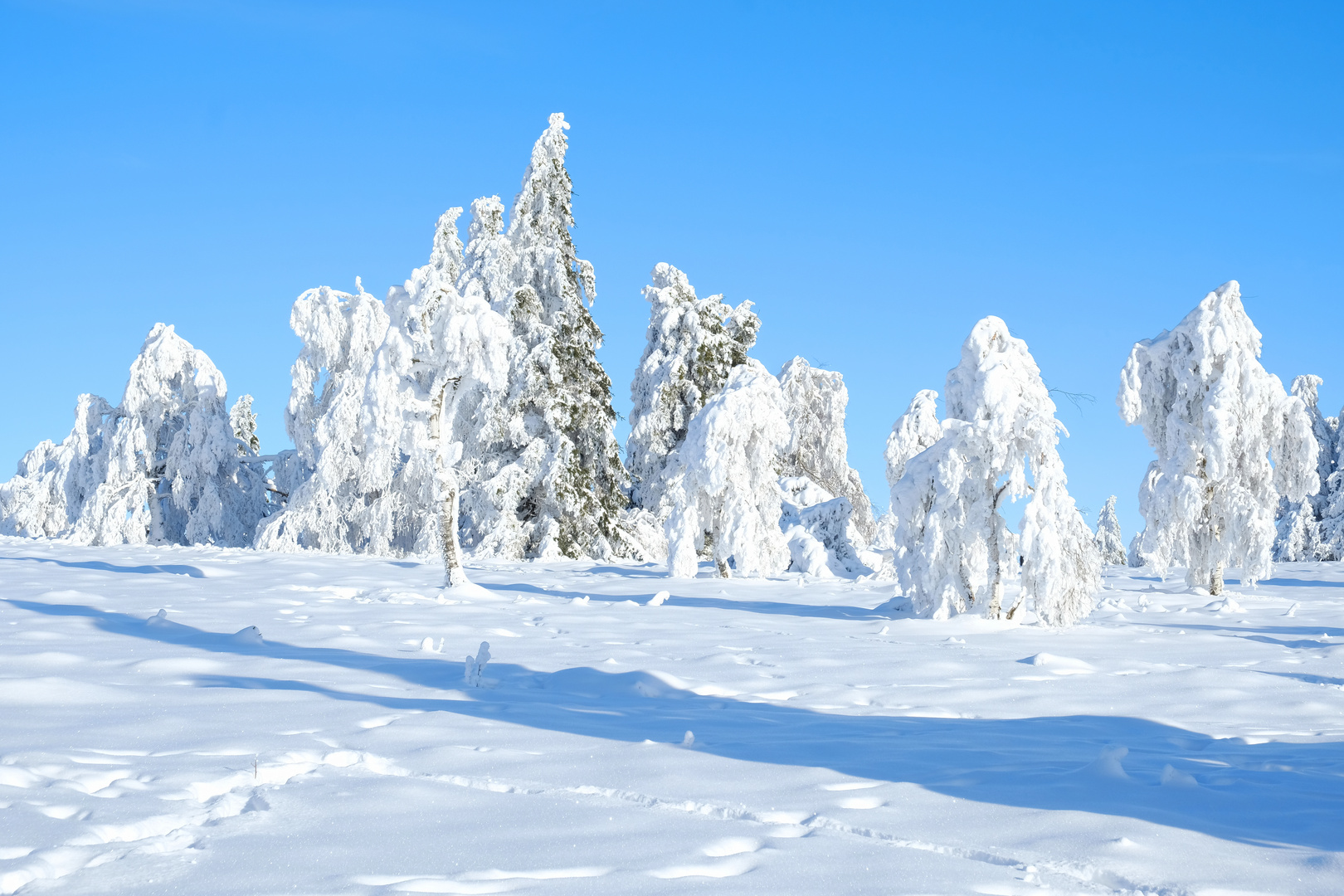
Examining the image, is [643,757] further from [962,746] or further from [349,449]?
[349,449]

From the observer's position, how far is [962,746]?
18.1 ft

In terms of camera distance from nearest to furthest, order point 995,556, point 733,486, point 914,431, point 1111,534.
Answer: point 995,556 < point 733,486 < point 914,431 < point 1111,534

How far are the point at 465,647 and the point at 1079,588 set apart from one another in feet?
23.6

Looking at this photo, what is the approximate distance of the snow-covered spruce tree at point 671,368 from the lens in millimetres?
26938

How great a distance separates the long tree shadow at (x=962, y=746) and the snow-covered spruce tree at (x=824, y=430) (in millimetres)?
24520

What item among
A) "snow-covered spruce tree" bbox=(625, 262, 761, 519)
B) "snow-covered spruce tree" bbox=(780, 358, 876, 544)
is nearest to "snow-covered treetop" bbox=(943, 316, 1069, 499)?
"snow-covered spruce tree" bbox=(625, 262, 761, 519)

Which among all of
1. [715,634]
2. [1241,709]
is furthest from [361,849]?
[715,634]

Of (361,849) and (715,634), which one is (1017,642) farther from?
(361,849)

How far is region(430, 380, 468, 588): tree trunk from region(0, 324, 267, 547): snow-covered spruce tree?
1284cm

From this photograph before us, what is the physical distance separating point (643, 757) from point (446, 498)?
33.2 feet

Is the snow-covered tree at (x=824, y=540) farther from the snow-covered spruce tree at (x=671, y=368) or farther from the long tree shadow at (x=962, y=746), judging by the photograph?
the long tree shadow at (x=962, y=746)

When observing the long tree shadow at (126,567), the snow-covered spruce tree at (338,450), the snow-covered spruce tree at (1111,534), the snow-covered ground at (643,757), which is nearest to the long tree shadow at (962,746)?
the snow-covered ground at (643,757)

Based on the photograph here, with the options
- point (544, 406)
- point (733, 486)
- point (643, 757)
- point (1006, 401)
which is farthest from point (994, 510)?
point (544, 406)

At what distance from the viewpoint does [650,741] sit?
5406 millimetres
